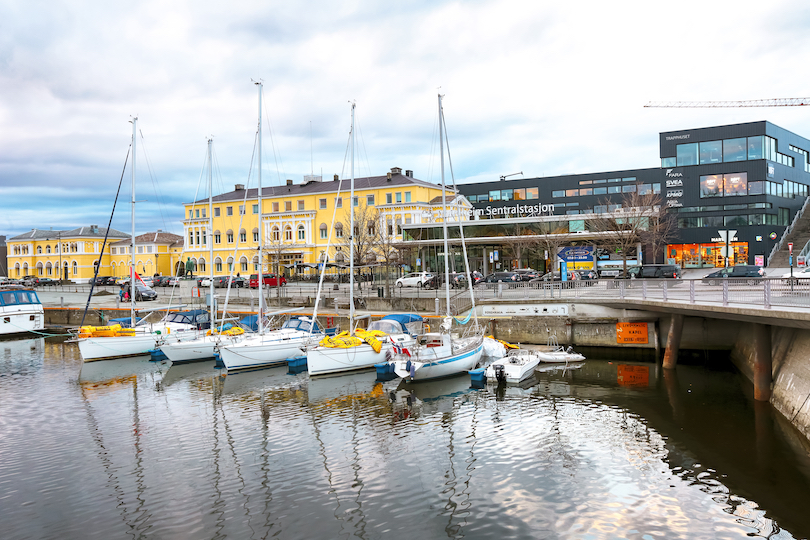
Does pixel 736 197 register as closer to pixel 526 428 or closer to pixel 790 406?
pixel 790 406

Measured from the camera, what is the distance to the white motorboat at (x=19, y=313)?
41.2 metres

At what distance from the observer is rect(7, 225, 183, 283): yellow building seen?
317ft

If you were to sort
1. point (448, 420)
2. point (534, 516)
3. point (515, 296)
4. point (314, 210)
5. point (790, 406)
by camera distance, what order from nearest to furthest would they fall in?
point (534, 516) < point (790, 406) < point (448, 420) < point (515, 296) < point (314, 210)

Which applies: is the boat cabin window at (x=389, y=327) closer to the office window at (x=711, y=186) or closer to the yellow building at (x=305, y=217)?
the yellow building at (x=305, y=217)

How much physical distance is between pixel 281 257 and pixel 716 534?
7362 cm

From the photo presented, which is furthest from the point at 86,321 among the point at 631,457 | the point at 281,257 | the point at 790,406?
the point at 790,406

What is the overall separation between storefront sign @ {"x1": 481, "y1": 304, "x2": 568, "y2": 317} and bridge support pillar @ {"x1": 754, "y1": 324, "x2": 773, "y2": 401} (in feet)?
40.7

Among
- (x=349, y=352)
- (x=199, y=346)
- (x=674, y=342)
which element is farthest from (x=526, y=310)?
(x=199, y=346)

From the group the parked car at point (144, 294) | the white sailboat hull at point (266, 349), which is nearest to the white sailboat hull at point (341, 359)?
the white sailboat hull at point (266, 349)

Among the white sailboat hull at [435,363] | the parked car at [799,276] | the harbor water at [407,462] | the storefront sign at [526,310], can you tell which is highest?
the parked car at [799,276]

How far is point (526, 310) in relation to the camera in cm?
Result: 3206

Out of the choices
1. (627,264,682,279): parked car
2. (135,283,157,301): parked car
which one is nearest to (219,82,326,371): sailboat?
(627,264,682,279): parked car

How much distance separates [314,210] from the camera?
79500 millimetres

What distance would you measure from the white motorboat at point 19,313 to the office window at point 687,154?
223 feet
